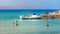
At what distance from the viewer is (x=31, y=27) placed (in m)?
2.56

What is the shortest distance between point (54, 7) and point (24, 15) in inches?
19.7

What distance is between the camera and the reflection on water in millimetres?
2535

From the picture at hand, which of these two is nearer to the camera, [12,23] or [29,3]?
[29,3]

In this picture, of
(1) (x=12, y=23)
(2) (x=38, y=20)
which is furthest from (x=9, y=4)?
(2) (x=38, y=20)

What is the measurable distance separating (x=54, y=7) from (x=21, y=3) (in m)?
0.51

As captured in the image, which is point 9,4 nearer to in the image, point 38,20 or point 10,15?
point 10,15

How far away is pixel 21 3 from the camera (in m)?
2.44

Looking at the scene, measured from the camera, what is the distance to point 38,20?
2619 millimetres

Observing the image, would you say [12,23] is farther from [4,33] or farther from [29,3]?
[29,3]

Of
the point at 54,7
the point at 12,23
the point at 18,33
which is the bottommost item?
the point at 18,33

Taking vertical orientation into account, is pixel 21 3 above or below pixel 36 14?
above

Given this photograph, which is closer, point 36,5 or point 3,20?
point 36,5

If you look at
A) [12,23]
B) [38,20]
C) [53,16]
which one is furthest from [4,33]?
[53,16]

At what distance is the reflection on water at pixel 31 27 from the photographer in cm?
254
